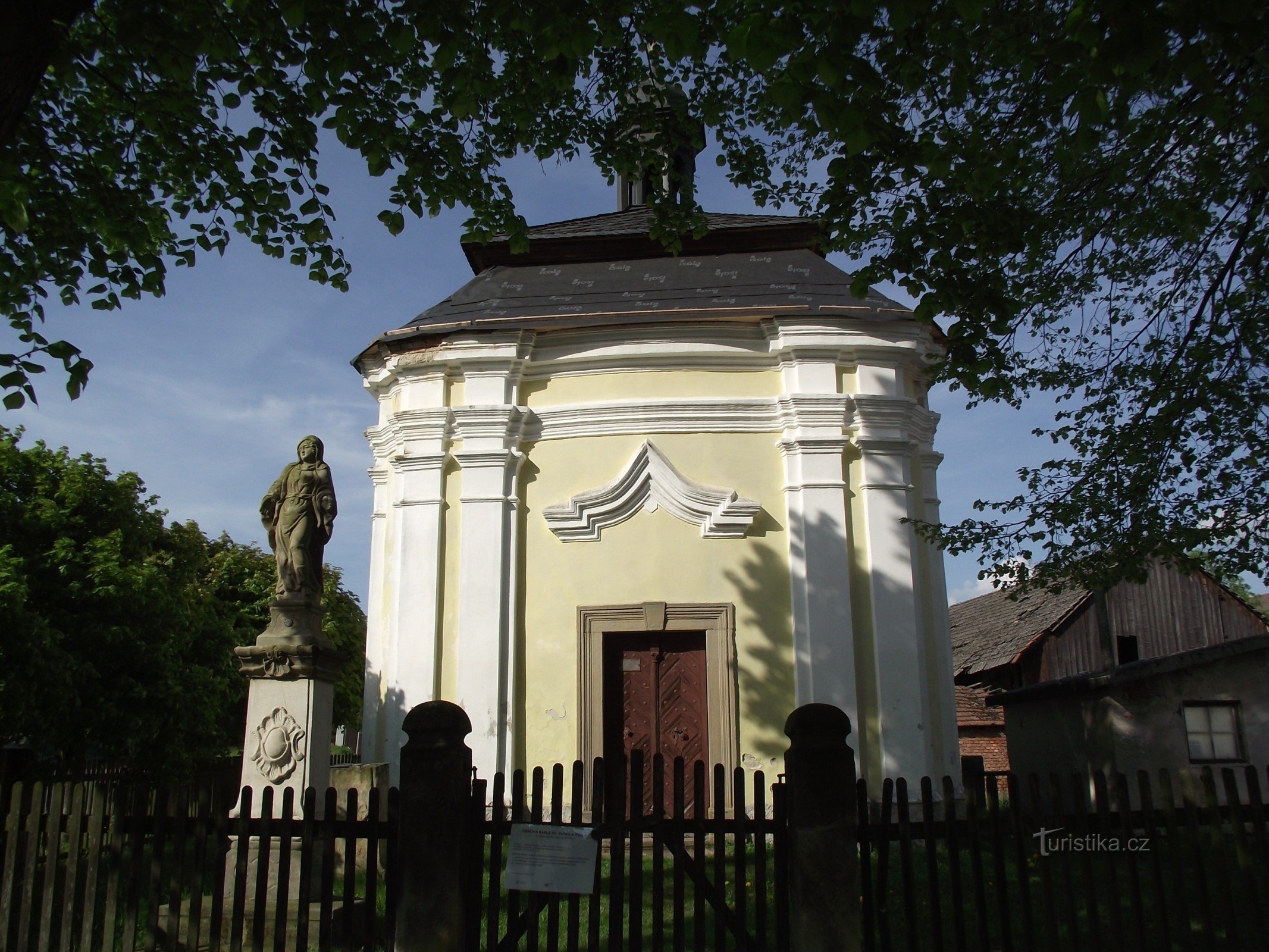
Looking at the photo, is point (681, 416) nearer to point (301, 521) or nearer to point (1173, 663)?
point (301, 521)

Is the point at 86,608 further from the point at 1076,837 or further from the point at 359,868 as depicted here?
the point at 1076,837

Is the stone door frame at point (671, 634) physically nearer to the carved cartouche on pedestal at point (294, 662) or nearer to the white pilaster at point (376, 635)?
the white pilaster at point (376, 635)

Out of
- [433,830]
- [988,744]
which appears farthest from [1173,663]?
[433,830]

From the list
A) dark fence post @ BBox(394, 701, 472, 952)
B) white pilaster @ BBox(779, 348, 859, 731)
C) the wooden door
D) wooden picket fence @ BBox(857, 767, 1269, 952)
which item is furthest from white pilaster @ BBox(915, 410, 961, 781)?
dark fence post @ BBox(394, 701, 472, 952)

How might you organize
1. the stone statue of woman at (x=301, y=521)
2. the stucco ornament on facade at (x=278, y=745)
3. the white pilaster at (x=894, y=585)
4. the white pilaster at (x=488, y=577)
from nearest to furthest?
the stucco ornament on facade at (x=278, y=745) < the stone statue of woman at (x=301, y=521) < the white pilaster at (x=894, y=585) < the white pilaster at (x=488, y=577)

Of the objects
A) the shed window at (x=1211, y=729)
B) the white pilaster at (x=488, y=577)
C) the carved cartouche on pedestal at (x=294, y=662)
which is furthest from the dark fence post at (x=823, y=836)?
the shed window at (x=1211, y=729)

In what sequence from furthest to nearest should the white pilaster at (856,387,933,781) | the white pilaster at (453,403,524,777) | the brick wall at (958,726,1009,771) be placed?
the brick wall at (958,726,1009,771) < the white pilaster at (453,403,524,777) < the white pilaster at (856,387,933,781)

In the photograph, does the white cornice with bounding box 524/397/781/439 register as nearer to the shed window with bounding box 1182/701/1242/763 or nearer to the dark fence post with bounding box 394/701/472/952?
the dark fence post with bounding box 394/701/472/952

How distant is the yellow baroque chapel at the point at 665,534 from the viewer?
10680 mm

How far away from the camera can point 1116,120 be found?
5629mm

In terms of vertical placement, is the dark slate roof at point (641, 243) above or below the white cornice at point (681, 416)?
above

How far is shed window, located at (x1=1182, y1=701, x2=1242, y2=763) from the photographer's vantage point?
13.4m

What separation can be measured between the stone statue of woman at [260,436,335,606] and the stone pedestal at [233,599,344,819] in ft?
1.21

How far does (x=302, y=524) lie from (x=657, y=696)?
15.1 feet
